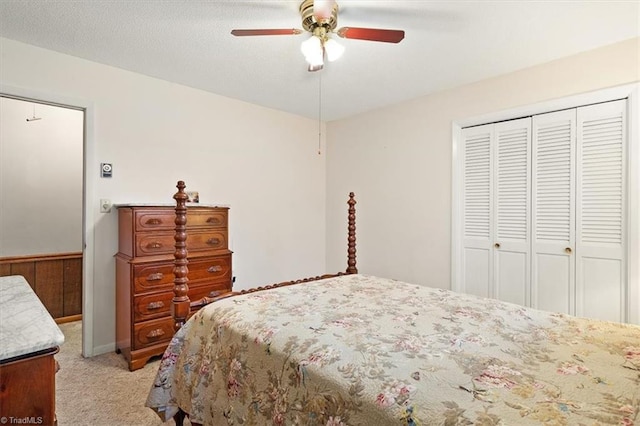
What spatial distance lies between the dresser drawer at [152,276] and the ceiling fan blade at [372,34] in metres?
2.23

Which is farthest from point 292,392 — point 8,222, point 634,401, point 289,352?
point 8,222

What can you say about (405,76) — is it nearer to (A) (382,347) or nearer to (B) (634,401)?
(A) (382,347)

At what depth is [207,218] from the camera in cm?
301

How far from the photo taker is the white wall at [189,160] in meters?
2.73

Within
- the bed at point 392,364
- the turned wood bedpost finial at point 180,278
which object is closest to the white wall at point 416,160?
the bed at point 392,364

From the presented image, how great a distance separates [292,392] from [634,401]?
965 mm

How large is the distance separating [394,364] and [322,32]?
1.88 meters

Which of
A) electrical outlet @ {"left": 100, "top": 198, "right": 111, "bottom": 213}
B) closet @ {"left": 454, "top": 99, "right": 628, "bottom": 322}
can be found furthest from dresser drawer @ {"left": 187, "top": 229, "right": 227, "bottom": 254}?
closet @ {"left": 454, "top": 99, "right": 628, "bottom": 322}

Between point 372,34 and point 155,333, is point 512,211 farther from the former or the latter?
point 155,333

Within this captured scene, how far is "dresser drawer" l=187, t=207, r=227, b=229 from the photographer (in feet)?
9.49

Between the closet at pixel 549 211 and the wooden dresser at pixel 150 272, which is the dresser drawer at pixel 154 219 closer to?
the wooden dresser at pixel 150 272

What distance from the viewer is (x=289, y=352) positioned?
1202 mm

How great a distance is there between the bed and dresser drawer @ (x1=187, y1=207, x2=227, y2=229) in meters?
1.14

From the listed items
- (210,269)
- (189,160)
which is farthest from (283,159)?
(210,269)
